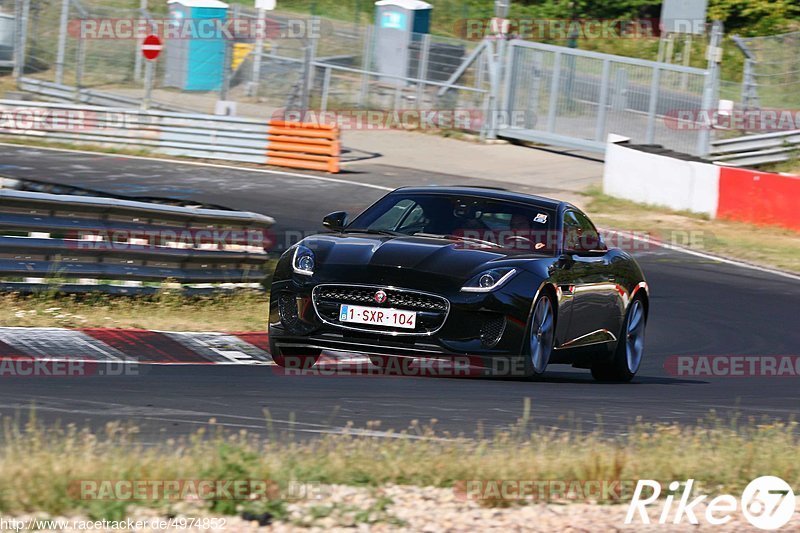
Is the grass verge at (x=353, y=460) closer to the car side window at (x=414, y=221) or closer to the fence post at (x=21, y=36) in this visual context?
the car side window at (x=414, y=221)

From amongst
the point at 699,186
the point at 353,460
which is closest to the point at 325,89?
the point at 699,186

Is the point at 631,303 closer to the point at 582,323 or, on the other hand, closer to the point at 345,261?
the point at 582,323

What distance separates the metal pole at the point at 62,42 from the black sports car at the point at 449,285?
2405cm

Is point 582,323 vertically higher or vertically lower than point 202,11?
lower

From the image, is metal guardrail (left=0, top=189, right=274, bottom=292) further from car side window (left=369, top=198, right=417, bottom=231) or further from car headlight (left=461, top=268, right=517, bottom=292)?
car headlight (left=461, top=268, right=517, bottom=292)

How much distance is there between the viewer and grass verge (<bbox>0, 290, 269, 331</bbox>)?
10320 mm

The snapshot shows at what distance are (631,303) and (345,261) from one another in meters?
3.01

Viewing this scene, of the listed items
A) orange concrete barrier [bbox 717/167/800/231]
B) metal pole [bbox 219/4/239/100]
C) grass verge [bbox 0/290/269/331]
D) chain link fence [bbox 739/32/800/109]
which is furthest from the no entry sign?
grass verge [bbox 0/290/269/331]

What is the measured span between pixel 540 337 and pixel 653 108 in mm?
20809

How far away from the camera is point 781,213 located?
2084 centimetres

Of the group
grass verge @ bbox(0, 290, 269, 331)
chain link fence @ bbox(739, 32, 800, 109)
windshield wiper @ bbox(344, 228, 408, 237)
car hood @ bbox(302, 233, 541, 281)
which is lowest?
grass verge @ bbox(0, 290, 269, 331)

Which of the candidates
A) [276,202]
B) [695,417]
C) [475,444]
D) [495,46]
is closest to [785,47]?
[495,46]

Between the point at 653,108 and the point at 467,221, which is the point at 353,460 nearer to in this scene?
the point at 467,221

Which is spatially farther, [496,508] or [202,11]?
[202,11]
